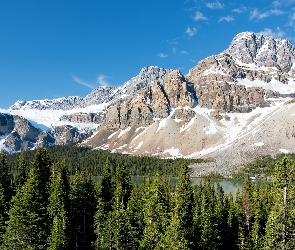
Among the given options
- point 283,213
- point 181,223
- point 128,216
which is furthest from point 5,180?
point 283,213

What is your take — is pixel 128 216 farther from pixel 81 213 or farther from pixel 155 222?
pixel 81 213

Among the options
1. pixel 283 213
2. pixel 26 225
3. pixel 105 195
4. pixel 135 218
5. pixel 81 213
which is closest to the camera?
pixel 283 213

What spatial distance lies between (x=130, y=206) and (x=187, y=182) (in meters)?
13.5

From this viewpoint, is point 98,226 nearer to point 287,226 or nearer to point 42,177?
point 42,177

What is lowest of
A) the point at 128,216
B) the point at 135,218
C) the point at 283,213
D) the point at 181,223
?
the point at 135,218

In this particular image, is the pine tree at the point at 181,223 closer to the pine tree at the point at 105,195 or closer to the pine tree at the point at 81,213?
the pine tree at the point at 105,195

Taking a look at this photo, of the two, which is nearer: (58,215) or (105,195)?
(58,215)

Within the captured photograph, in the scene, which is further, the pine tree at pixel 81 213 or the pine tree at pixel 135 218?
the pine tree at pixel 81 213

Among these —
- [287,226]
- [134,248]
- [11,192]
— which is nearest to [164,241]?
[134,248]

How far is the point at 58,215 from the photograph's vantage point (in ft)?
147

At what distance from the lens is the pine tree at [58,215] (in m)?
38.5

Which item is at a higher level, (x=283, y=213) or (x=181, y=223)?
(x=283, y=213)

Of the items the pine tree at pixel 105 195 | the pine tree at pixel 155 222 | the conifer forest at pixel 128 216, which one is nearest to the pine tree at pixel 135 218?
the conifer forest at pixel 128 216

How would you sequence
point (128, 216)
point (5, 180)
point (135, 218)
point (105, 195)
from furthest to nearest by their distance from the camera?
point (105, 195) → point (5, 180) → point (135, 218) → point (128, 216)
